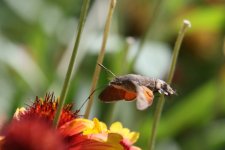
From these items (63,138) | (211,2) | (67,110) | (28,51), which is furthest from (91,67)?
(63,138)

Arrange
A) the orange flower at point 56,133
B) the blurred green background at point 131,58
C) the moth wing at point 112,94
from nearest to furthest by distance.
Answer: the orange flower at point 56,133
the moth wing at point 112,94
the blurred green background at point 131,58

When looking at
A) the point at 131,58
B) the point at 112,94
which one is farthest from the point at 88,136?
the point at 131,58

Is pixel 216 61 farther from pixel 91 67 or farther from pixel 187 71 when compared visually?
pixel 91 67

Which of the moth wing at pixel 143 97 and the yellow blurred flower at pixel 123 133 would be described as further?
the yellow blurred flower at pixel 123 133

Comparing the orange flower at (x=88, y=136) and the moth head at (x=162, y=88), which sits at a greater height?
the moth head at (x=162, y=88)

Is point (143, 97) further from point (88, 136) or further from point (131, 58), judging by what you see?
point (131, 58)

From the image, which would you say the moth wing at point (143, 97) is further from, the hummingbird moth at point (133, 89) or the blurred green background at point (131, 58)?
the blurred green background at point (131, 58)

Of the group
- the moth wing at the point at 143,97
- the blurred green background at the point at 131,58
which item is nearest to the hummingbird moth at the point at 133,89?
the moth wing at the point at 143,97
